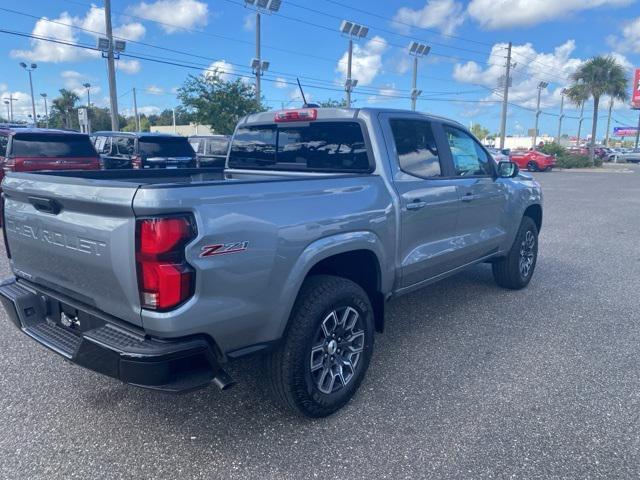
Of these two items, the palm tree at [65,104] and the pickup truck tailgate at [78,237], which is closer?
the pickup truck tailgate at [78,237]

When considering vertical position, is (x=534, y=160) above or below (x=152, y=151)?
below

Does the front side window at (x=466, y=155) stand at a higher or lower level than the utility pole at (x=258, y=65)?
lower

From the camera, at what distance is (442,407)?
315 centimetres

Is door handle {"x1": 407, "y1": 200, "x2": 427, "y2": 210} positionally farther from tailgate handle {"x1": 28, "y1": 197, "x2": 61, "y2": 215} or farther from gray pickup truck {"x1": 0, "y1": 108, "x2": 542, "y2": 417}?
tailgate handle {"x1": 28, "y1": 197, "x2": 61, "y2": 215}

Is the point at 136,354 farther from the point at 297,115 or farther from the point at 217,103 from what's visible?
the point at 217,103

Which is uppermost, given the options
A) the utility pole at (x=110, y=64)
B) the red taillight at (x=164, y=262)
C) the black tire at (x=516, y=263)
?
the utility pole at (x=110, y=64)

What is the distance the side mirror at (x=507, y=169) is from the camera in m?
4.99

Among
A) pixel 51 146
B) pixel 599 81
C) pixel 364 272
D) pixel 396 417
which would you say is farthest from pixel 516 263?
pixel 599 81

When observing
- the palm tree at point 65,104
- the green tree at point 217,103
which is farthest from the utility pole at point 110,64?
the palm tree at point 65,104

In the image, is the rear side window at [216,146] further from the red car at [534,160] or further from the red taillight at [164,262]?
the red car at [534,160]

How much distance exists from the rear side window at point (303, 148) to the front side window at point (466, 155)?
1.13 meters

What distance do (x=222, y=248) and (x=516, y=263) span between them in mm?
4098

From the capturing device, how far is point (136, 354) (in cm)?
223

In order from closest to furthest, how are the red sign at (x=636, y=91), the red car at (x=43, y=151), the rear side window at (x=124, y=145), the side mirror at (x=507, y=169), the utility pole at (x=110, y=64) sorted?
the side mirror at (x=507, y=169) → the red car at (x=43, y=151) → the rear side window at (x=124, y=145) → the utility pole at (x=110, y=64) → the red sign at (x=636, y=91)
